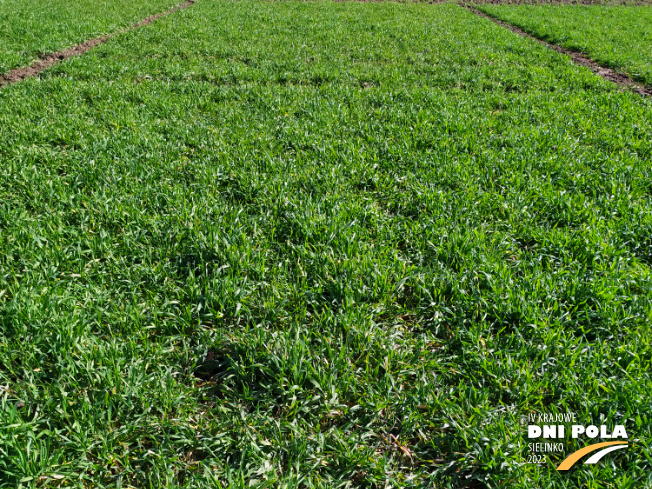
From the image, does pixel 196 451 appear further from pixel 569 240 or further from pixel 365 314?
pixel 569 240

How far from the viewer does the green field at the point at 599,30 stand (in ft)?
30.9

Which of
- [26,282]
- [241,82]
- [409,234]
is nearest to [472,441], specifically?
[409,234]

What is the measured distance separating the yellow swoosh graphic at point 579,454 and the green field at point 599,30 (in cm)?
930

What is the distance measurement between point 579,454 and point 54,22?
15.5 meters

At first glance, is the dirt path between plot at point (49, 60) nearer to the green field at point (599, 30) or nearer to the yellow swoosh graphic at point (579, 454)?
the yellow swoosh graphic at point (579, 454)

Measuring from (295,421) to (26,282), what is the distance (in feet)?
7.28

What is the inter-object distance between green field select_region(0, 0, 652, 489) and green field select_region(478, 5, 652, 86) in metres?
4.59

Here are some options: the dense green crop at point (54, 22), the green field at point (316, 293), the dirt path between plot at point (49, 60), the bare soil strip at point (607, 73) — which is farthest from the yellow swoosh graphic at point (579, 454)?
the dense green crop at point (54, 22)

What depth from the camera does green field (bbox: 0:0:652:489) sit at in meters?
1.93

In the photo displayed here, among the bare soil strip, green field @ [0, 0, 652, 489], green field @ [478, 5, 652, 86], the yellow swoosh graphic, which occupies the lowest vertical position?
the yellow swoosh graphic

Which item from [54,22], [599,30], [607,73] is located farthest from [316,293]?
[599,30]

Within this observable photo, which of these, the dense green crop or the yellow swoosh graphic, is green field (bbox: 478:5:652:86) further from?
the dense green crop

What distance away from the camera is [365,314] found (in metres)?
2.65

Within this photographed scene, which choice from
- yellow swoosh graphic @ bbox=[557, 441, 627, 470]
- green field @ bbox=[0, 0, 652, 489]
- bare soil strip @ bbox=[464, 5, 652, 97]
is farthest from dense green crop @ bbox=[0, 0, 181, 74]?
bare soil strip @ bbox=[464, 5, 652, 97]
